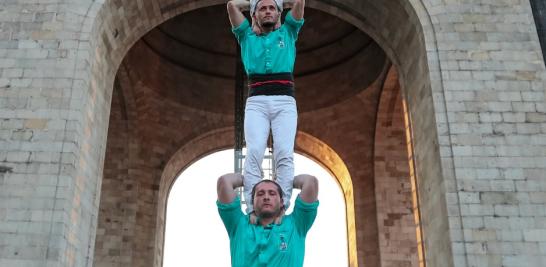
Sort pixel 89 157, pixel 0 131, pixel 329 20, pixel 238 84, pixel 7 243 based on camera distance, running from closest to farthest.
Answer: pixel 7 243 → pixel 0 131 → pixel 89 157 → pixel 238 84 → pixel 329 20

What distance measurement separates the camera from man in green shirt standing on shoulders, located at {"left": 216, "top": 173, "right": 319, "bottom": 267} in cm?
386

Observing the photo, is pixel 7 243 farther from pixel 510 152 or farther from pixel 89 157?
pixel 510 152

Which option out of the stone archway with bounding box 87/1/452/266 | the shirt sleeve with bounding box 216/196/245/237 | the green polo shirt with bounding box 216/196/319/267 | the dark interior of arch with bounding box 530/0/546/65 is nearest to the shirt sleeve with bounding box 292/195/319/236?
the green polo shirt with bounding box 216/196/319/267

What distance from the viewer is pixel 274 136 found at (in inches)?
191

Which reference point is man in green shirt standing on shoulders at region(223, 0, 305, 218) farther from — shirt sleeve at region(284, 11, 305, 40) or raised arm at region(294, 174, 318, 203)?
raised arm at region(294, 174, 318, 203)

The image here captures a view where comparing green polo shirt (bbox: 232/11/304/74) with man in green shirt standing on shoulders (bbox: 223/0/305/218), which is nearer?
man in green shirt standing on shoulders (bbox: 223/0/305/218)

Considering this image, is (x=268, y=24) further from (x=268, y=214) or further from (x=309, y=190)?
(x=268, y=214)

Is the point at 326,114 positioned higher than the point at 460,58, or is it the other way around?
the point at 326,114

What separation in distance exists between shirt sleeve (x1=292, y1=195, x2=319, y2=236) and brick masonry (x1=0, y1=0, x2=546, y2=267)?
20.0 ft

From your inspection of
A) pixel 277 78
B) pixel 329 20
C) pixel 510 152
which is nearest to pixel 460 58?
pixel 510 152

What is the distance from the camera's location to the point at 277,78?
5.09 metres

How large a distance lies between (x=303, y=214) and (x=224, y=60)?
17360mm

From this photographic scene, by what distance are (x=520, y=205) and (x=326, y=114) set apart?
36.5ft

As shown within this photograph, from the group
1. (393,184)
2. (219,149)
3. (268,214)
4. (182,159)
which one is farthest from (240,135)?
(268,214)
